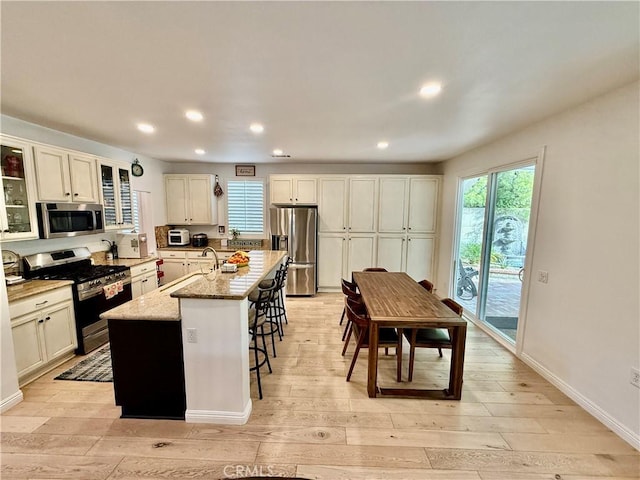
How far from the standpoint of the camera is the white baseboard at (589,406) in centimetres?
191

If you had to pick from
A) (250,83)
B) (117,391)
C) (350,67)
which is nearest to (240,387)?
(117,391)

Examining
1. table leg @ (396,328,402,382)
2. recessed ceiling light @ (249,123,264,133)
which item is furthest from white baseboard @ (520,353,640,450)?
recessed ceiling light @ (249,123,264,133)

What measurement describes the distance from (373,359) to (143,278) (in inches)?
136

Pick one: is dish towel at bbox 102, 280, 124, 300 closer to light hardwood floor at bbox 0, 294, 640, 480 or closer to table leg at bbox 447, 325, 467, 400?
light hardwood floor at bbox 0, 294, 640, 480

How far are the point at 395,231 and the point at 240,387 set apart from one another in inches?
157

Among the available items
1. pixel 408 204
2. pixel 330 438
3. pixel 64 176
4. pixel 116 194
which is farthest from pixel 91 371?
pixel 408 204

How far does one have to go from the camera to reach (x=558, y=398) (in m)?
2.38

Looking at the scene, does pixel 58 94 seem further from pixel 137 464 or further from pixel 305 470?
pixel 305 470

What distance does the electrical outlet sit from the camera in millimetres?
1987

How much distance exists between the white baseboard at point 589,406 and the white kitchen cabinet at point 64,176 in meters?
5.41

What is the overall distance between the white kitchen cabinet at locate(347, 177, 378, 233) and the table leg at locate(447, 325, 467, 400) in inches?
121

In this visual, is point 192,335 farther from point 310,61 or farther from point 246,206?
point 246,206

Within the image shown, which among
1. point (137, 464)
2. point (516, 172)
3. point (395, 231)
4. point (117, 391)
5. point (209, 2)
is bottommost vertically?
point (137, 464)

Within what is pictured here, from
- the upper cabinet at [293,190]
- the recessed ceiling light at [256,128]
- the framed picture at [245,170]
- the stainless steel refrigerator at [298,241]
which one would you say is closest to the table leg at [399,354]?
the recessed ceiling light at [256,128]
